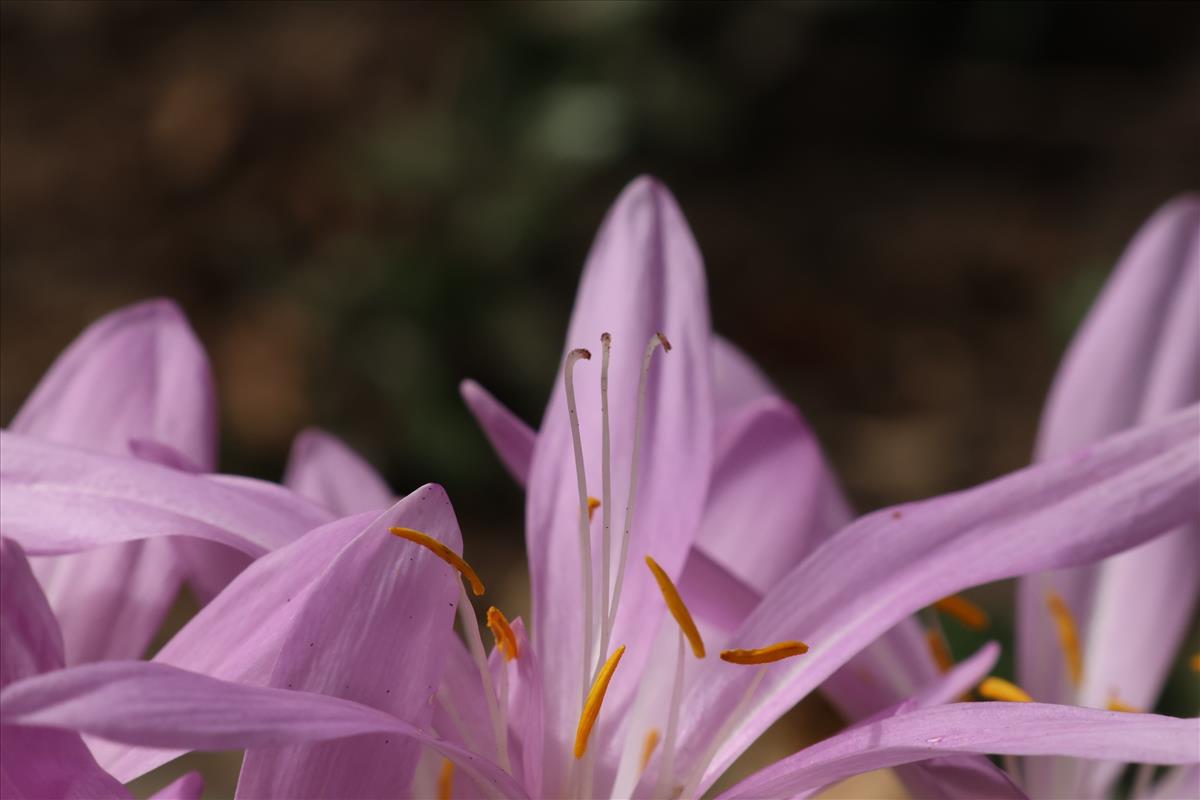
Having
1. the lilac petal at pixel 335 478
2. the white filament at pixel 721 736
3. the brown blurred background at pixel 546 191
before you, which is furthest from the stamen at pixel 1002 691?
the brown blurred background at pixel 546 191

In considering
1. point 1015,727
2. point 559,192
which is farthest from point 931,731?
point 559,192

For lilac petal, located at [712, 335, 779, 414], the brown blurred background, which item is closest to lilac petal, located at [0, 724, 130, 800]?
lilac petal, located at [712, 335, 779, 414]

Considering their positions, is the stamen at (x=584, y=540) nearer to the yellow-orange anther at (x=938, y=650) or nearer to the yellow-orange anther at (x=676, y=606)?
the yellow-orange anther at (x=676, y=606)

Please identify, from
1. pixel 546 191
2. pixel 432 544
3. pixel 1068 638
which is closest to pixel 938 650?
pixel 1068 638

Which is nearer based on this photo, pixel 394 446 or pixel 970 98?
pixel 394 446

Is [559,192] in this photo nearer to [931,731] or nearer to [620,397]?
[620,397]

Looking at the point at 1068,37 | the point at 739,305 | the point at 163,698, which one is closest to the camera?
the point at 163,698

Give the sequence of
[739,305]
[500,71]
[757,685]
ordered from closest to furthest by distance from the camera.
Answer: [757,685] → [500,71] → [739,305]
